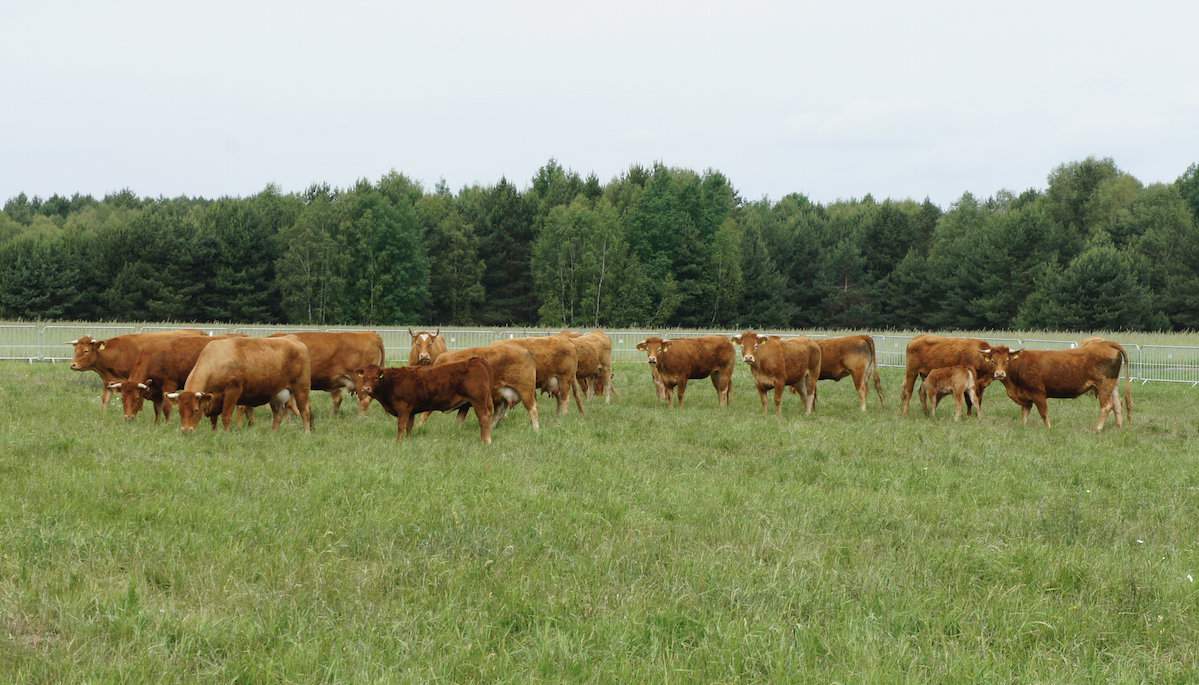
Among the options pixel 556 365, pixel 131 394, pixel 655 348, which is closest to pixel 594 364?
pixel 655 348

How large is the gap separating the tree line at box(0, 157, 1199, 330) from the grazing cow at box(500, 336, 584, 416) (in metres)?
48.9

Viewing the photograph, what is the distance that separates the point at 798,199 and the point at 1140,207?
163 feet

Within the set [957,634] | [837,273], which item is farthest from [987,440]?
[837,273]

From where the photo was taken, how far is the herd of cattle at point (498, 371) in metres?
12.8

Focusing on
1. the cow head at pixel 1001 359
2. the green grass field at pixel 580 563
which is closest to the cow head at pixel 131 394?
the green grass field at pixel 580 563

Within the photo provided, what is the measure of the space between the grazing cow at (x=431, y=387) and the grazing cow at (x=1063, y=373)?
9.27 metres

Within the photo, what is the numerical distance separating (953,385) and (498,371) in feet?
28.2

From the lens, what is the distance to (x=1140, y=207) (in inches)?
2997

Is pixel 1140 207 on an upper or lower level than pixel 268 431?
upper

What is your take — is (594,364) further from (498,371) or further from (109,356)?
(109,356)

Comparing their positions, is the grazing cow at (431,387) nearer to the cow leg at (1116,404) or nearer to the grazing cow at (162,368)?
the grazing cow at (162,368)

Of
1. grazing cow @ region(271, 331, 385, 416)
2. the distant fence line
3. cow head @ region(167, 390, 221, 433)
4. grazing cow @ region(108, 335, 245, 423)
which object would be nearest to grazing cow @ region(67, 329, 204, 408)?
grazing cow @ region(108, 335, 245, 423)

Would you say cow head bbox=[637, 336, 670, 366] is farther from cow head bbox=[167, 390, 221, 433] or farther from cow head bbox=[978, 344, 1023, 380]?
cow head bbox=[167, 390, 221, 433]

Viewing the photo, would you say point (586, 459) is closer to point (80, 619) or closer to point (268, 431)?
point (268, 431)
